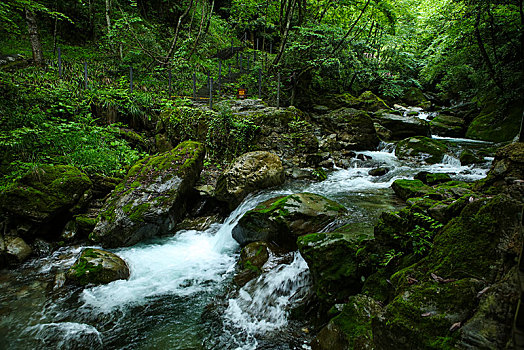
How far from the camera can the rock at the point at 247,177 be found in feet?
24.1

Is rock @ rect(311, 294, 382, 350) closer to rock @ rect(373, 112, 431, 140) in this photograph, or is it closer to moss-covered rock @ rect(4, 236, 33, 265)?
moss-covered rock @ rect(4, 236, 33, 265)

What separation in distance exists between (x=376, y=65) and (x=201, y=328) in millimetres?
19190

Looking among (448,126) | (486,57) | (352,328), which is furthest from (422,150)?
(352,328)

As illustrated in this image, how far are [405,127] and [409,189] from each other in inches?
335

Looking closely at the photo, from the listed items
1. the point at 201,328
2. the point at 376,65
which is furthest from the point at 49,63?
the point at 376,65

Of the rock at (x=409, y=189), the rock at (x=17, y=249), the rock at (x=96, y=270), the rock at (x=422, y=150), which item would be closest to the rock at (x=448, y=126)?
the rock at (x=422, y=150)

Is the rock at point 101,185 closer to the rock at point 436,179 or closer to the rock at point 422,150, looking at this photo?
the rock at point 436,179

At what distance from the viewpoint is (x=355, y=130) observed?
12.2m

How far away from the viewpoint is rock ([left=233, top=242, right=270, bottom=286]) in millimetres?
4801

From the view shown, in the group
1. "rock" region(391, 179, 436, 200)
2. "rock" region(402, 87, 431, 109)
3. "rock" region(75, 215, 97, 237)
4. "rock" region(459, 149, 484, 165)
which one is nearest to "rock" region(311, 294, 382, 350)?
"rock" region(391, 179, 436, 200)

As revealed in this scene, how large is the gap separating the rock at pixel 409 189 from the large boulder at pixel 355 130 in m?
5.14

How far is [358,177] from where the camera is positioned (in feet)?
29.3

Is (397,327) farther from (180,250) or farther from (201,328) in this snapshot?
(180,250)

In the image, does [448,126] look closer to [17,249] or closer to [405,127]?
[405,127]
